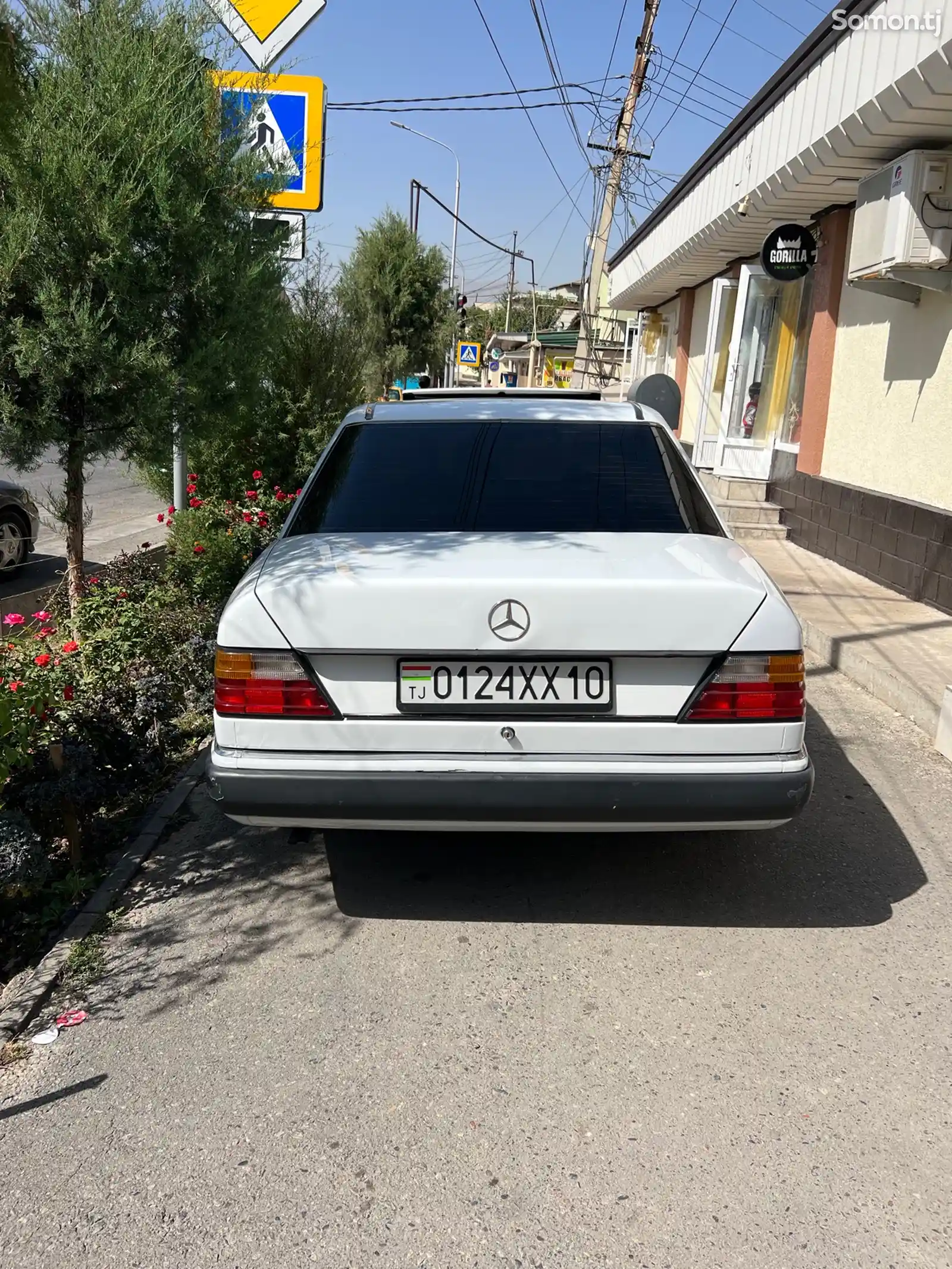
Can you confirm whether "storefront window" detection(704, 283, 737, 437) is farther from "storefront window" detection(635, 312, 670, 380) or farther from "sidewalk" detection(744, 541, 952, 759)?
"sidewalk" detection(744, 541, 952, 759)

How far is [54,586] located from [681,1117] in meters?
5.14

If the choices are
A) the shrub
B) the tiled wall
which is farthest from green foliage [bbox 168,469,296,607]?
the tiled wall

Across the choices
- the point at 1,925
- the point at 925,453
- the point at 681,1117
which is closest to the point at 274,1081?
the point at 681,1117

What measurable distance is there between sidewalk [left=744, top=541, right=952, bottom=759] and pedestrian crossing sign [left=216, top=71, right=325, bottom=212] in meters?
4.38

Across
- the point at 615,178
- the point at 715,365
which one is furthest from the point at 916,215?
the point at 615,178

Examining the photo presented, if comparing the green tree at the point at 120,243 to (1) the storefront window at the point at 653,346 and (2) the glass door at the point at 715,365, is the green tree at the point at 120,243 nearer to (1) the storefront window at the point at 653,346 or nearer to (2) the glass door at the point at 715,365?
(2) the glass door at the point at 715,365

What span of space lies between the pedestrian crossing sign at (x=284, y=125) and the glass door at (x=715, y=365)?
9972 millimetres

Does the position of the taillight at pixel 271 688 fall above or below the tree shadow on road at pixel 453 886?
above

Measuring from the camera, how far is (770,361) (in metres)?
14.5

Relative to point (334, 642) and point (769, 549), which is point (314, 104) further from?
point (769, 549)

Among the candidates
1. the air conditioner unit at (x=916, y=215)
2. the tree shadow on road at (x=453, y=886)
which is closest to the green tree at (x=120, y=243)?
the tree shadow on road at (x=453, y=886)

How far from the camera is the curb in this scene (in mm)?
3014

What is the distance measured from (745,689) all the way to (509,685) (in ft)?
2.26

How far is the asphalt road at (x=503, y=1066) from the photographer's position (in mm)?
2264
